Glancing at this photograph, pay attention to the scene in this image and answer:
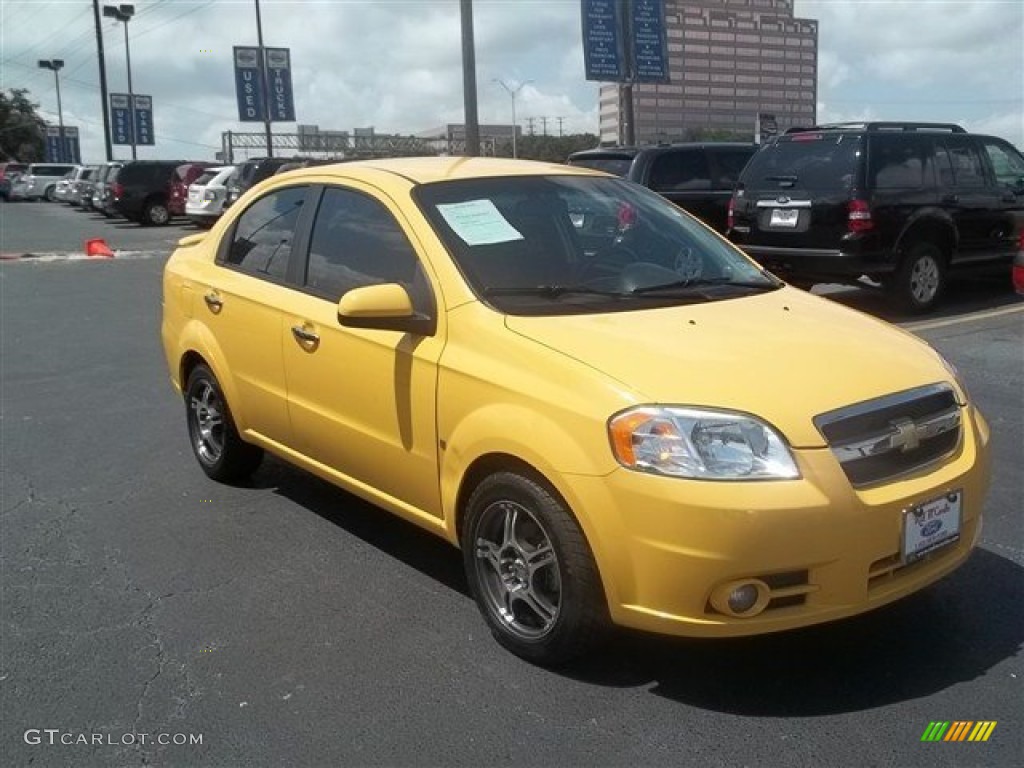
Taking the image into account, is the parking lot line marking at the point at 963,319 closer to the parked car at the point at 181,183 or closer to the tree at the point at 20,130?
Result: the parked car at the point at 181,183

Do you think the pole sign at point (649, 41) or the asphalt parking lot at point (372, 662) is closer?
the asphalt parking lot at point (372, 662)

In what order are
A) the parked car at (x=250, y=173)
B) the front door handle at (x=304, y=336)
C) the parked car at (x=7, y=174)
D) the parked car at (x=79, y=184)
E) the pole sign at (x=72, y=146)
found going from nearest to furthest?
the front door handle at (x=304, y=336), the parked car at (x=250, y=173), the parked car at (x=79, y=184), the parked car at (x=7, y=174), the pole sign at (x=72, y=146)

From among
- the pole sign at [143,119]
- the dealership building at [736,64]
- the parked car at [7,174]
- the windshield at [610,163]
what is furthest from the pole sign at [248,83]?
the windshield at [610,163]

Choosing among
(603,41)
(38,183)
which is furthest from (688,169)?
(38,183)

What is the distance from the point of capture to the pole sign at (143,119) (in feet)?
168

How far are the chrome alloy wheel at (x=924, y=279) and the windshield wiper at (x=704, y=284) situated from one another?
6.36 m

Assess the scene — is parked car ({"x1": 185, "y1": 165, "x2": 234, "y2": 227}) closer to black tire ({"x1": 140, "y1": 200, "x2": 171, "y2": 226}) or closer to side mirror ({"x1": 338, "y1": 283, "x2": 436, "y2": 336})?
black tire ({"x1": 140, "y1": 200, "x2": 171, "y2": 226})

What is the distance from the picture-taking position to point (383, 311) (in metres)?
3.54

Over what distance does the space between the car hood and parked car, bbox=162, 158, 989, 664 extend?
0.04 ft

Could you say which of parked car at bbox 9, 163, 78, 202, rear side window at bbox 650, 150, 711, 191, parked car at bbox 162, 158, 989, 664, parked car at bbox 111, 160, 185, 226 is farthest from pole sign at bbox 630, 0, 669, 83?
parked car at bbox 9, 163, 78, 202

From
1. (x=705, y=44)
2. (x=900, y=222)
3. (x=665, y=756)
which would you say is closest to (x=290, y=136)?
(x=705, y=44)

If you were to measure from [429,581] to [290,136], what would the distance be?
3973cm

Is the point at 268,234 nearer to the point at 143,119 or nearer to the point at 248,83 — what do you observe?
the point at 248,83

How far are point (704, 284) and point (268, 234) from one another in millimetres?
2178
